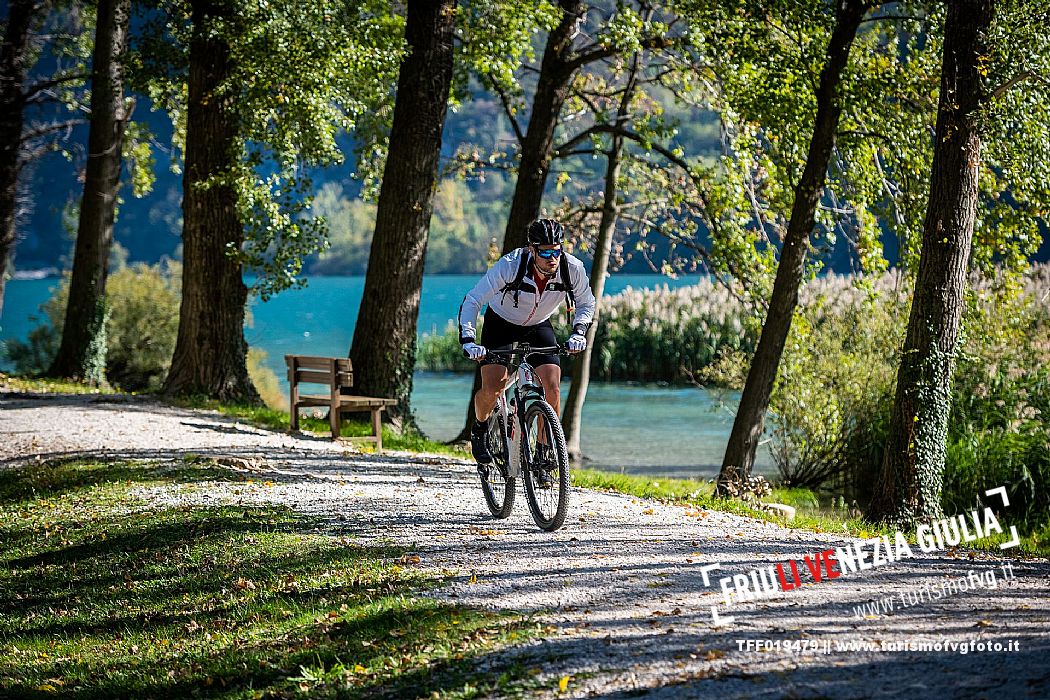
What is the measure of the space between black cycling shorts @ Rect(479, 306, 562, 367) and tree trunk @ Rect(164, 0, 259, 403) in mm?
8855

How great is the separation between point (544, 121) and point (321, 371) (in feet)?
18.8

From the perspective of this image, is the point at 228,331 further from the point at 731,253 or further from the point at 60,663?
the point at 60,663

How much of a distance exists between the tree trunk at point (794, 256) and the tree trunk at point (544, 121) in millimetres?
4610

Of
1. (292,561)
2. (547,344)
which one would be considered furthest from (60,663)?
(547,344)

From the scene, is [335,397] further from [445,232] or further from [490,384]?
[445,232]

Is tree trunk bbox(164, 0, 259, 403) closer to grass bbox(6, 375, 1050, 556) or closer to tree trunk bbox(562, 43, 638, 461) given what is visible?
grass bbox(6, 375, 1050, 556)

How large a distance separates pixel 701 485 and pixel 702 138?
137 metres

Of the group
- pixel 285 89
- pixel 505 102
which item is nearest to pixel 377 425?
pixel 285 89

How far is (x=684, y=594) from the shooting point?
20.2 ft

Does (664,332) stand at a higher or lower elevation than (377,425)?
higher

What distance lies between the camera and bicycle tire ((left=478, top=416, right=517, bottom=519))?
8255 mm

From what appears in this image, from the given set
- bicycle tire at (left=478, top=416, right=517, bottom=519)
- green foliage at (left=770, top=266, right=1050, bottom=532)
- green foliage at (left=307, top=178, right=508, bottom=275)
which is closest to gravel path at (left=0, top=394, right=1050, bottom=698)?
bicycle tire at (left=478, top=416, right=517, bottom=519)

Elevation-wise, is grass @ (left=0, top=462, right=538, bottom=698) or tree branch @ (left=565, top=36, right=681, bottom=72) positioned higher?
tree branch @ (left=565, top=36, right=681, bottom=72)

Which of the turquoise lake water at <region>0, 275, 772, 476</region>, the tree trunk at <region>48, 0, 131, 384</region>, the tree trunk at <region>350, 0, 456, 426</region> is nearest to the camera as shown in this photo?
the tree trunk at <region>350, 0, 456, 426</region>
